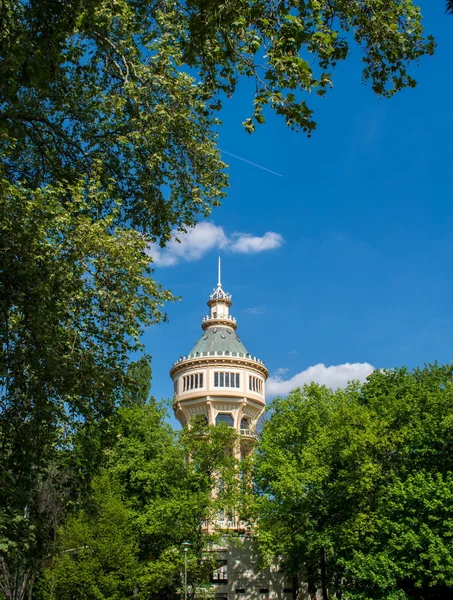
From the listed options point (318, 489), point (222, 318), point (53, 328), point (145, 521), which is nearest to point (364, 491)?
point (318, 489)

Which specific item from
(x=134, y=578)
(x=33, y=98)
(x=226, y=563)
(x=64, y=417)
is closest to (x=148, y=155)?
(x=33, y=98)

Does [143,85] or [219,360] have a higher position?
[219,360]

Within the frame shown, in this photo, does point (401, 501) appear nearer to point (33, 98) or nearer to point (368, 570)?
point (368, 570)

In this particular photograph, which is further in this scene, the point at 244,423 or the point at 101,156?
the point at 244,423

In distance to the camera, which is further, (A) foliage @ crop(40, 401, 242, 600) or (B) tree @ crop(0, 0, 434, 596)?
(A) foliage @ crop(40, 401, 242, 600)

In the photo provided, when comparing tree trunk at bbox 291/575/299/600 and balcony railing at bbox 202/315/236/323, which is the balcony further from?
tree trunk at bbox 291/575/299/600

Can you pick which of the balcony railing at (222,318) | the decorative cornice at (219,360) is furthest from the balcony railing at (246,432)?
the balcony railing at (222,318)

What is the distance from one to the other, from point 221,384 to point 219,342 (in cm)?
455

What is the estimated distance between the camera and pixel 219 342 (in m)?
55.9

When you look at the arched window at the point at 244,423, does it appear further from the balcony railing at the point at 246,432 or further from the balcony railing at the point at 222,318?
the balcony railing at the point at 222,318

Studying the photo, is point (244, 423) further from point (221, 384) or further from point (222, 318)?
point (222, 318)

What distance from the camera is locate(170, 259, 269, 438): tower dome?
52.6m

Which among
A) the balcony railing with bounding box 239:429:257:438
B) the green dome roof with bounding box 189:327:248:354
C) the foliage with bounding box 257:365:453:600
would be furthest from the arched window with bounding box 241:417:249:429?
the foliage with bounding box 257:365:453:600

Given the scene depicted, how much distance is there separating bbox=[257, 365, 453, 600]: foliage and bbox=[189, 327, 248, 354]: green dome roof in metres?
15.1
